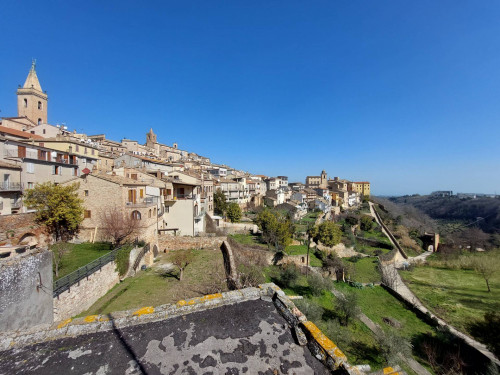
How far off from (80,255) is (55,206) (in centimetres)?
524

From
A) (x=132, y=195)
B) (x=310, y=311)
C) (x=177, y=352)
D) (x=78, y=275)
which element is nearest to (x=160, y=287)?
(x=78, y=275)

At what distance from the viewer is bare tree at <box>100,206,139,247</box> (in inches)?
705

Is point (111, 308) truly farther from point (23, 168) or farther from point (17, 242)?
point (23, 168)

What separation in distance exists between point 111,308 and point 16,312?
8755mm

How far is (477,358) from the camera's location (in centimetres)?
1486

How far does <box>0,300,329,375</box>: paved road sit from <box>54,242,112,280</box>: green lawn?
1227cm

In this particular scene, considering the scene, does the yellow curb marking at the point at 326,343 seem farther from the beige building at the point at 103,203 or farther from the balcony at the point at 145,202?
the balcony at the point at 145,202

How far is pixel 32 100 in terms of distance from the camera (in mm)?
53625

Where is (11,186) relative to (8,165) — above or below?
below

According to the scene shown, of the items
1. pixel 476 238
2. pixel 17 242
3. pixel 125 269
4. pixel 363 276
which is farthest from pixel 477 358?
pixel 476 238

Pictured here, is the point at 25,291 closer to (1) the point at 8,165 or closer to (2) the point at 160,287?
(2) the point at 160,287

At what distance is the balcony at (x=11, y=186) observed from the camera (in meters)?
20.0

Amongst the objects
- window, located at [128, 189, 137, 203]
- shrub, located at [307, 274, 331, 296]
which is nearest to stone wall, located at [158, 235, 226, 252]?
window, located at [128, 189, 137, 203]

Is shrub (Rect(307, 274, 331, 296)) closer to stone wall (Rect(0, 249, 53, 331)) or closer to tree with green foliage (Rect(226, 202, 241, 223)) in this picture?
stone wall (Rect(0, 249, 53, 331))
